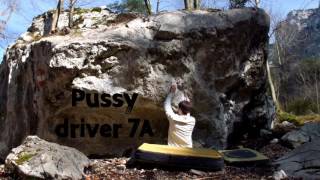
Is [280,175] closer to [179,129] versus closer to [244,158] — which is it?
[244,158]

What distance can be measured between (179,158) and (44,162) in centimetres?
209

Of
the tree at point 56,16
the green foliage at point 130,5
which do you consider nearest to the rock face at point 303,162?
the tree at point 56,16

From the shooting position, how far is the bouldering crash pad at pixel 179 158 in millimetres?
7660

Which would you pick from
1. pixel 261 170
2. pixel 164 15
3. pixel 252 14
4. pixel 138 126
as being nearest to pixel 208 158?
pixel 261 170

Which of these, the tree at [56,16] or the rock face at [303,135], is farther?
the tree at [56,16]

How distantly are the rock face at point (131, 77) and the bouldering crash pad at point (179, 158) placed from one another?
51.3 inches

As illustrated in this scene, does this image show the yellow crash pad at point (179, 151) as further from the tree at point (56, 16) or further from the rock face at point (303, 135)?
the tree at point (56, 16)

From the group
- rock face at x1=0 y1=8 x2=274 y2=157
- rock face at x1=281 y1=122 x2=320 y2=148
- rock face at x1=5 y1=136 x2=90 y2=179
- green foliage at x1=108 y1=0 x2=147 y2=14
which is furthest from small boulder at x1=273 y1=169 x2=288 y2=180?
green foliage at x1=108 y1=0 x2=147 y2=14

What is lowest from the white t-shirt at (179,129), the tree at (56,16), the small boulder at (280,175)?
the small boulder at (280,175)

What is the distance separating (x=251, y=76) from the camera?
1083 cm

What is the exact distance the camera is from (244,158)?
8.34m

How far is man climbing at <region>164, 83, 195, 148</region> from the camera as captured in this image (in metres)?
8.50

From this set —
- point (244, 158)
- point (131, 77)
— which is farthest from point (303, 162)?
point (131, 77)

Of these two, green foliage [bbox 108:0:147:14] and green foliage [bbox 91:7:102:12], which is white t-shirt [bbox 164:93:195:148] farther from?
green foliage [bbox 108:0:147:14]
